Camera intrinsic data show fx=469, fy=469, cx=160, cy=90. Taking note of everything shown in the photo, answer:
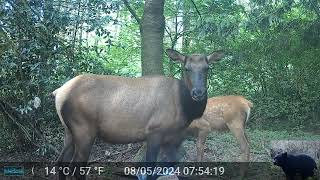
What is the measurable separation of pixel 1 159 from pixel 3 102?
1.13 m

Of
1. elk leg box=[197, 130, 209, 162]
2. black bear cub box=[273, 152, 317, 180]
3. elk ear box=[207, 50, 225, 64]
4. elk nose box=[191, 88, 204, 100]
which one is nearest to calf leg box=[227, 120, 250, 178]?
elk leg box=[197, 130, 209, 162]

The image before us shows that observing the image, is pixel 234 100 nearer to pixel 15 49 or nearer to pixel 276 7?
pixel 276 7

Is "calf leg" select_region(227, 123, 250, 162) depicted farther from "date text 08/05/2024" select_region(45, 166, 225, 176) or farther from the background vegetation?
the background vegetation

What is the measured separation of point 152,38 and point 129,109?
1565 millimetres

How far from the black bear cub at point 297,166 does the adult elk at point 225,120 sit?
1.47m

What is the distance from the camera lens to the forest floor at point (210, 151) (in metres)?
6.59

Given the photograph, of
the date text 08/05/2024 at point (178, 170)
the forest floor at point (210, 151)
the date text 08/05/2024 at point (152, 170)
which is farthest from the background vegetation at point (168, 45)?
the date text 08/05/2024 at point (178, 170)

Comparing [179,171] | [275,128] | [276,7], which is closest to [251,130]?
[275,128]

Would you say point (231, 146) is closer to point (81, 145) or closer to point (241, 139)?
point (241, 139)

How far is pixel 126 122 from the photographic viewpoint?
17.1 feet

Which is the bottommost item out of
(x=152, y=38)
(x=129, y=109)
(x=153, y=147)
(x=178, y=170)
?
(x=178, y=170)

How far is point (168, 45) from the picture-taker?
10.9 metres

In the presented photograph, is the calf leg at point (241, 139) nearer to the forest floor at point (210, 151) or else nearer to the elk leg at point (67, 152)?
the forest floor at point (210, 151)

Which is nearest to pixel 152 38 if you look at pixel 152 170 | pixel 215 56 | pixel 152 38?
pixel 152 38
